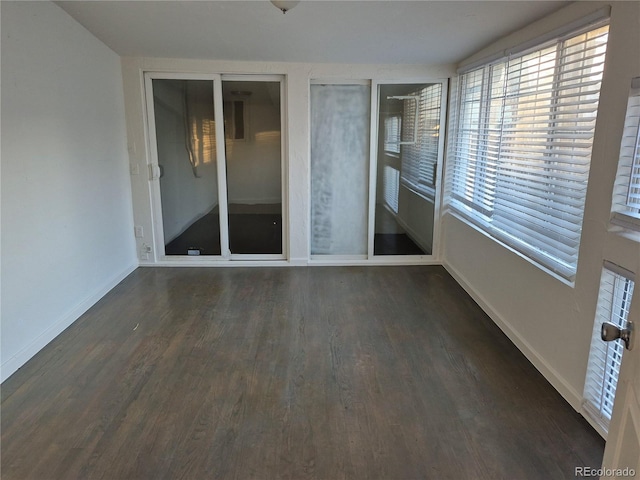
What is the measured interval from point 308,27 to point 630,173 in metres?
A: 2.40

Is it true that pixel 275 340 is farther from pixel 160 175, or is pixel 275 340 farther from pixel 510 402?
pixel 160 175

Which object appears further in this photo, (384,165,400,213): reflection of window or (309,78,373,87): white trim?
(384,165,400,213): reflection of window

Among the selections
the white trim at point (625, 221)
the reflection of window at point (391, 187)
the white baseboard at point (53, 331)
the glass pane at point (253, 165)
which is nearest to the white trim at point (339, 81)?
the glass pane at point (253, 165)

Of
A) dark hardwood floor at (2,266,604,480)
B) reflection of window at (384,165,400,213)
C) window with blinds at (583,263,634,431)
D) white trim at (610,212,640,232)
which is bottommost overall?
dark hardwood floor at (2,266,604,480)

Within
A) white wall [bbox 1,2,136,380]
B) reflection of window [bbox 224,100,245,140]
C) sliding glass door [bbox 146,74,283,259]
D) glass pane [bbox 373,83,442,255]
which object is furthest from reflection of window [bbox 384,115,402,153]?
white wall [bbox 1,2,136,380]

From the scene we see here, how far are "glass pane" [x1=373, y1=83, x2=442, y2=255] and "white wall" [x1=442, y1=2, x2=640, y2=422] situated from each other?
118 cm

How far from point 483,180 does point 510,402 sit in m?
1.94

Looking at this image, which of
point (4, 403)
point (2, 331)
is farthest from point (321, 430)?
point (2, 331)

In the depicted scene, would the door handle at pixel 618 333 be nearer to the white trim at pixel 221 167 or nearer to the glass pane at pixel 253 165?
the glass pane at pixel 253 165

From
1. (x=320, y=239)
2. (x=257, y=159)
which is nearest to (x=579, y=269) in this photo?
(x=320, y=239)

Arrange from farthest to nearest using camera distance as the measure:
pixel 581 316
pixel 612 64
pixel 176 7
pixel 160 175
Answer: pixel 160 175 → pixel 176 7 → pixel 581 316 → pixel 612 64

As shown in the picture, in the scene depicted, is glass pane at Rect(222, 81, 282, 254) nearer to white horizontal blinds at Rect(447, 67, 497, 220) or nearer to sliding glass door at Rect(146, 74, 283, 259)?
sliding glass door at Rect(146, 74, 283, 259)

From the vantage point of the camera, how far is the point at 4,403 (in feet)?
7.66

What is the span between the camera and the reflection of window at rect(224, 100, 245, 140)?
4516 millimetres
